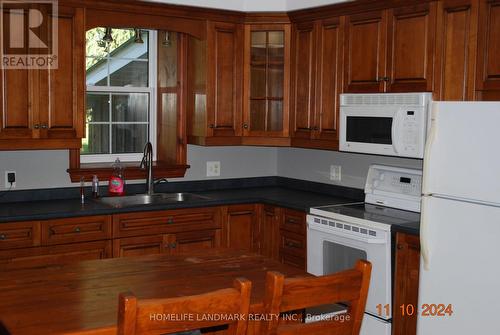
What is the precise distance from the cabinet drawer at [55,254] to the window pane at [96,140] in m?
0.98

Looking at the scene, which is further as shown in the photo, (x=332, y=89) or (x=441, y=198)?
(x=332, y=89)

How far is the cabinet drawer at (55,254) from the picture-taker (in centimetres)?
375

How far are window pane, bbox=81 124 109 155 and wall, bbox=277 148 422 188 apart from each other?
149 centimetres

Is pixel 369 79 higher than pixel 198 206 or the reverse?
higher

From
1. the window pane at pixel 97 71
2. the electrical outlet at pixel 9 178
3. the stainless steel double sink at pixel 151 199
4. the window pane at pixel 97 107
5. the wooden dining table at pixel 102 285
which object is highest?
the window pane at pixel 97 71

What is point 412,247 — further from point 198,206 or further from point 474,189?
point 198,206

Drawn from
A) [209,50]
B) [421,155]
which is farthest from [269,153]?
[421,155]

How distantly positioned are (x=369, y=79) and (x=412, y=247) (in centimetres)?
119

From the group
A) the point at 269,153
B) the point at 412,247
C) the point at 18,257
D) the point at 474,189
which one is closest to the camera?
the point at 474,189

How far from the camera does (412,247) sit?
3.46m

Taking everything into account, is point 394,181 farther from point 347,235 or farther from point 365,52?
point 365,52

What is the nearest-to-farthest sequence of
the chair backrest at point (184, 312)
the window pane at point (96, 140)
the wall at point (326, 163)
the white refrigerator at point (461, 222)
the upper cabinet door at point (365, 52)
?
the chair backrest at point (184, 312) → the white refrigerator at point (461, 222) → the upper cabinet door at point (365, 52) → the wall at point (326, 163) → the window pane at point (96, 140)

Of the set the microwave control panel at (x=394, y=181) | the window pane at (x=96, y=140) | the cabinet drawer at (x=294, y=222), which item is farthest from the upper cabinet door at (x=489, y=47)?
the window pane at (x=96, y=140)

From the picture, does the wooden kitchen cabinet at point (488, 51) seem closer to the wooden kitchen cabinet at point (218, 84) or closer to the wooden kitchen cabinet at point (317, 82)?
the wooden kitchen cabinet at point (317, 82)
